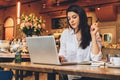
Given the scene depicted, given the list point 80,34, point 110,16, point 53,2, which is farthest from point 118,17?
point 80,34

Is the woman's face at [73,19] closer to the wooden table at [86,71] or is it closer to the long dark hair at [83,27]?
the long dark hair at [83,27]

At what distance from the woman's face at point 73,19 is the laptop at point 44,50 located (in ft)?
1.69

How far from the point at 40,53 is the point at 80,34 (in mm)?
604

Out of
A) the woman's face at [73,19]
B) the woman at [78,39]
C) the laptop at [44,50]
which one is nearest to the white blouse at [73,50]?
the woman at [78,39]

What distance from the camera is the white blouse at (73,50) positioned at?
93.0 inches

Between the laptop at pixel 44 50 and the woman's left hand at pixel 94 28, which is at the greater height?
the woman's left hand at pixel 94 28

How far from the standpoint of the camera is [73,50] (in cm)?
242

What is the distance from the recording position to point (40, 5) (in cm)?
1401

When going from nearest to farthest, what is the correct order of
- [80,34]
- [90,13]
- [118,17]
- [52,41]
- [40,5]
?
[52,41] < [80,34] < [118,17] < [90,13] < [40,5]

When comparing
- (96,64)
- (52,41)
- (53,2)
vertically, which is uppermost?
(53,2)

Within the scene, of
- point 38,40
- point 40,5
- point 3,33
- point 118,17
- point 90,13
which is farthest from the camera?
point 3,33

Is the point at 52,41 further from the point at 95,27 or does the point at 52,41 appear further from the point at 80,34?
the point at 80,34

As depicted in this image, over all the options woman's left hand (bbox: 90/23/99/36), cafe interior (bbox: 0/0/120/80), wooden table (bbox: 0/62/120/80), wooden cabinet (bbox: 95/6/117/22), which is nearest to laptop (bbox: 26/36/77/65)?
wooden table (bbox: 0/62/120/80)

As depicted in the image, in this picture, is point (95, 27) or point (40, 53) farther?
point (95, 27)
